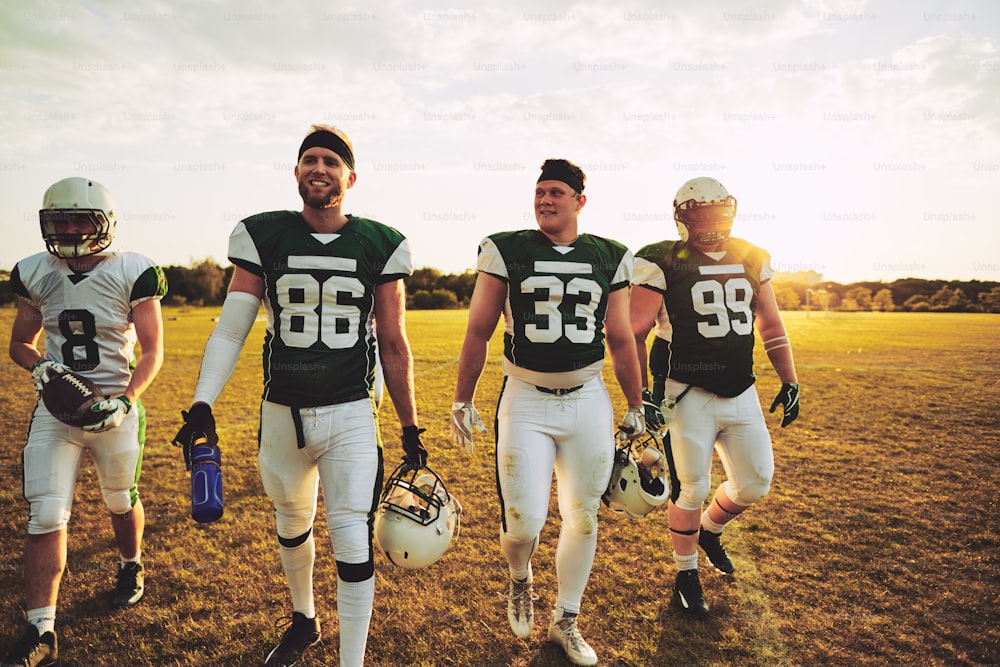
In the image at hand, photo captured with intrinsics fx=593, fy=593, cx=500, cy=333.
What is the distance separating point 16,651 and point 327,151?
3.07 m

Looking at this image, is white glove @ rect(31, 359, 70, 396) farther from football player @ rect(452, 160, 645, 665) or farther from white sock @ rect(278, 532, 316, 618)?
football player @ rect(452, 160, 645, 665)

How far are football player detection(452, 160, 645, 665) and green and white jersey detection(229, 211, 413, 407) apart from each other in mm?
726

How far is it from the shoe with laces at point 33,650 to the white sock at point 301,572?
126 cm

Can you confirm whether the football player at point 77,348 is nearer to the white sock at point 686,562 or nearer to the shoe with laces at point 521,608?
the shoe with laces at point 521,608

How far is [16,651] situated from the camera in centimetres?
310

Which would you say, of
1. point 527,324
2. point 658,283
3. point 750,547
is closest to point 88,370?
point 527,324

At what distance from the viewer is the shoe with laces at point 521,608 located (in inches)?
135

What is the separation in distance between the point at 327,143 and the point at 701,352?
263cm

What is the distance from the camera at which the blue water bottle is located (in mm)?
2568

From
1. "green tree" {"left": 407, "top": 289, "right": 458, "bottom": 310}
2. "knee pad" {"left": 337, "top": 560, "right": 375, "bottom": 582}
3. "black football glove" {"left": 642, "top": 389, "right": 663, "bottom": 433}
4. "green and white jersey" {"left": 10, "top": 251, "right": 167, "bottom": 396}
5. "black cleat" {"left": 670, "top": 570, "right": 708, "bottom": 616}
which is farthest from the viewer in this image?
"green tree" {"left": 407, "top": 289, "right": 458, "bottom": 310}

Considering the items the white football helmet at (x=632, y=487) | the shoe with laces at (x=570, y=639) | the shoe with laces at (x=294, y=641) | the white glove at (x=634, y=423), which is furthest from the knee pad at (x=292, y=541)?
the white glove at (x=634, y=423)

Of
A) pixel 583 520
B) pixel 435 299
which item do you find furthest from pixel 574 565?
pixel 435 299

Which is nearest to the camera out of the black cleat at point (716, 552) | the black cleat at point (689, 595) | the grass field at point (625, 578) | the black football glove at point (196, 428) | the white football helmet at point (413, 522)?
the black football glove at point (196, 428)

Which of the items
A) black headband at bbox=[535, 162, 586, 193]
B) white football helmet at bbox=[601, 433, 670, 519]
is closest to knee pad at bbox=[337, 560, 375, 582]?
white football helmet at bbox=[601, 433, 670, 519]
